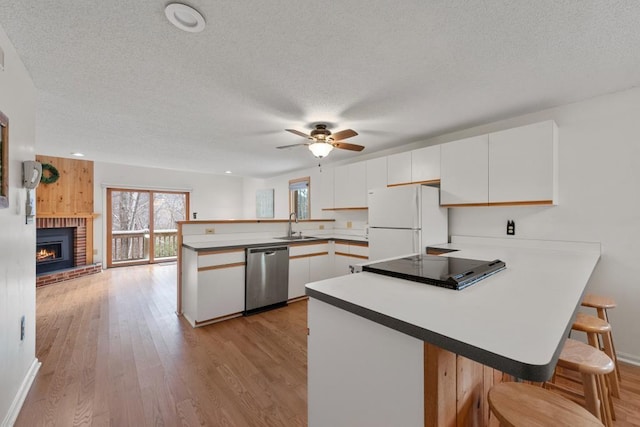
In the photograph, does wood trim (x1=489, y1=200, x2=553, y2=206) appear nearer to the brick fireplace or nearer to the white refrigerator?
the white refrigerator

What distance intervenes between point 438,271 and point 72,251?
21.5 ft

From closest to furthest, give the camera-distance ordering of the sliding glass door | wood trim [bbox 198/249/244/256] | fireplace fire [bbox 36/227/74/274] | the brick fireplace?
wood trim [bbox 198/249/244/256] < the brick fireplace < fireplace fire [bbox 36/227/74/274] < the sliding glass door

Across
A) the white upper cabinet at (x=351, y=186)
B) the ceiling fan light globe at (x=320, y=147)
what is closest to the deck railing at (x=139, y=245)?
the white upper cabinet at (x=351, y=186)

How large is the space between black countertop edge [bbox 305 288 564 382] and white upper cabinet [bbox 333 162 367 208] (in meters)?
3.10

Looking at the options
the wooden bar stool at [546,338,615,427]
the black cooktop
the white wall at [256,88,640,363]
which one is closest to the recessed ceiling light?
the black cooktop

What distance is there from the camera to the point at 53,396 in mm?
1752

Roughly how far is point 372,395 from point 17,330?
223 cm

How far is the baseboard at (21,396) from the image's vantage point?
150 cm

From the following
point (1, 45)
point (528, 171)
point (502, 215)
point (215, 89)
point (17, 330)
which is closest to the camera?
point (1, 45)

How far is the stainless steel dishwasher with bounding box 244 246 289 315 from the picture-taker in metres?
3.16

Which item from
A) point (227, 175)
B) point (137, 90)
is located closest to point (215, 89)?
point (137, 90)

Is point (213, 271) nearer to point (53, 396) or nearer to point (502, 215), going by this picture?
point (53, 396)

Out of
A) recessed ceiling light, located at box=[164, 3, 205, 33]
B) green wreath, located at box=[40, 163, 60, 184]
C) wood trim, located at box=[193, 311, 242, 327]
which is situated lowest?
wood trim, located at box=[193, 311, 242, 327]

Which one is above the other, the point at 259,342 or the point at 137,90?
the point at 137,90
